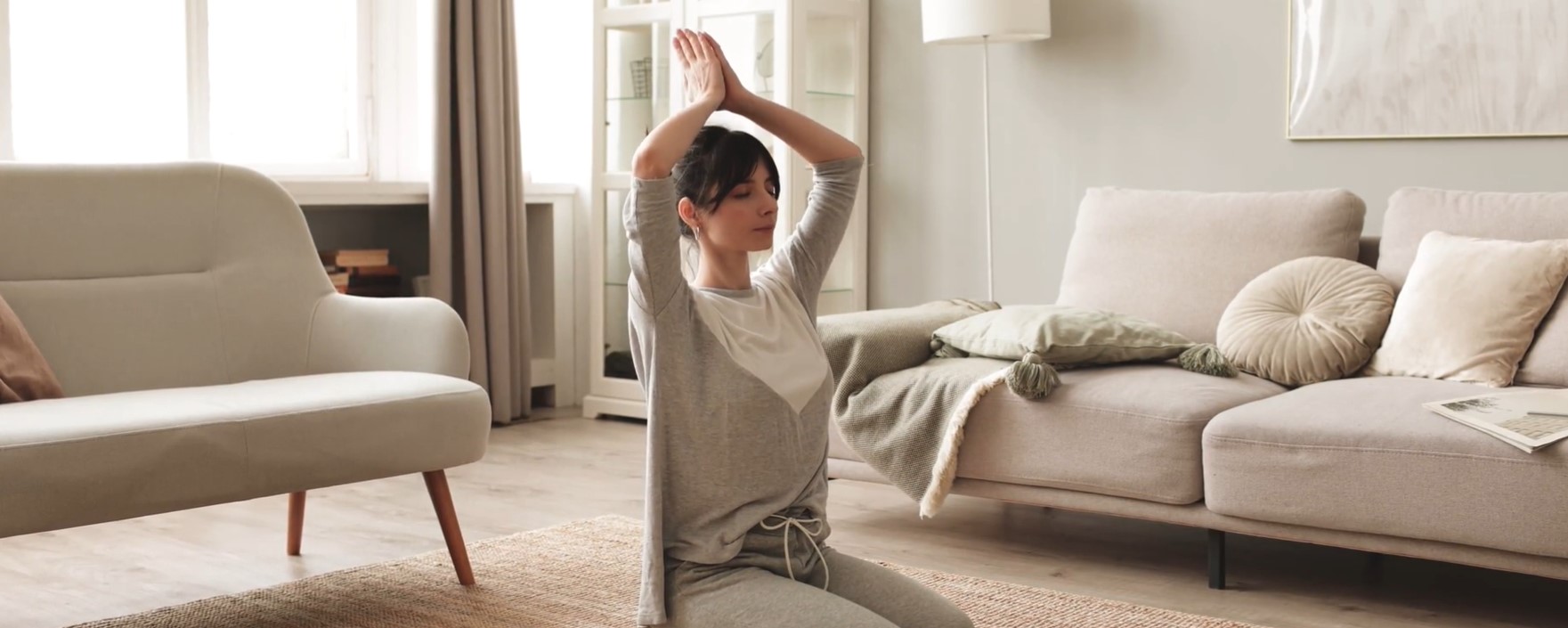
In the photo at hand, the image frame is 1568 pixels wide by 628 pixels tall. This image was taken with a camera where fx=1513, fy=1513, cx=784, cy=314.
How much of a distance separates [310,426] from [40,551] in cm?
109

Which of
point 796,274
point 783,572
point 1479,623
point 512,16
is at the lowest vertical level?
point 1479,623

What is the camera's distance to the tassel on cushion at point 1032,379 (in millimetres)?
2926

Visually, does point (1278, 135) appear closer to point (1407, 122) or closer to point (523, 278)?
point (1407, 122)

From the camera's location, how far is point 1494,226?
3135 millimetres

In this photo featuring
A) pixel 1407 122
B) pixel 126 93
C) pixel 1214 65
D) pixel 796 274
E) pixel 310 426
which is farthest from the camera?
pixel 126 93

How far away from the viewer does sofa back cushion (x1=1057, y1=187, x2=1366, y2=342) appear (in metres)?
3.34

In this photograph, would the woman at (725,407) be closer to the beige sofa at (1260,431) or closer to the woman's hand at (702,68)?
the woman's hand at (702,68)

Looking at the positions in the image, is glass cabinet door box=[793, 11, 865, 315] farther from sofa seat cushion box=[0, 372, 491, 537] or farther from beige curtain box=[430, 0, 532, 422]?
sofa seat cushion box=[0, 372, 491, 537]

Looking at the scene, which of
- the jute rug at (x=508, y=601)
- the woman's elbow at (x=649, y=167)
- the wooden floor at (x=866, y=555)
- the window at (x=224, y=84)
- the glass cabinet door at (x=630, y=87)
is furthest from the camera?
the glass cabinet door at (x=630, y=87)

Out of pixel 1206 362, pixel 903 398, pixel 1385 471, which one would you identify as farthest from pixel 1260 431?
pixel 903 398

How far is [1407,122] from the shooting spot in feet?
11.9

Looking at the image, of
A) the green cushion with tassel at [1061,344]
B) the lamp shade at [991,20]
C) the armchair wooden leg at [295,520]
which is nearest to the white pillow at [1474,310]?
the green cushion with tassel at [1061,344]

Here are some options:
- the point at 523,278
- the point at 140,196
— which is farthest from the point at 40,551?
the point at 523,278

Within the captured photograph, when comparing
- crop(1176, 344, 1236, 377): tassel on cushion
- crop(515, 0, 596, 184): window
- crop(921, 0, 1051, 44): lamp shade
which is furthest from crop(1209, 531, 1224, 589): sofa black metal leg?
crop(515, 0, 596, 184): window
